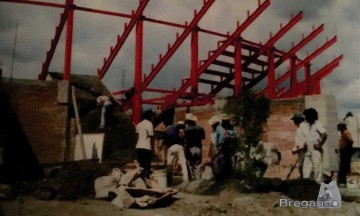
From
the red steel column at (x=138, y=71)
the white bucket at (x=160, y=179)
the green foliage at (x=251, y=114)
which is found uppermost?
the red steel column at (x=138, y=71)

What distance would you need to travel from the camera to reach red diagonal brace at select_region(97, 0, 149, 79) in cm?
1208

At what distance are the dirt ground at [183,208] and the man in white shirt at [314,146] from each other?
0.86 m

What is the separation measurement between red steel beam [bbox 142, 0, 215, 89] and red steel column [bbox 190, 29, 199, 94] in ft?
1.33

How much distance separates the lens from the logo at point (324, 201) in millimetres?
5855

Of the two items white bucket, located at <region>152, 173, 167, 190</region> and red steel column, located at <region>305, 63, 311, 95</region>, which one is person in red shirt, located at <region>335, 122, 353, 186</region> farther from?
red steel column, located at <region>305, 63, 311, 95</region>

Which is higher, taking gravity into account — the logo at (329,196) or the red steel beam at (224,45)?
the red steel beam at (224,45)

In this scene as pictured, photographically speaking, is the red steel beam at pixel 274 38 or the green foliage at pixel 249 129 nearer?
the green foliage at pixel 249 129

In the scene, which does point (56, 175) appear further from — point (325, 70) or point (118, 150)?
point (325, 70)

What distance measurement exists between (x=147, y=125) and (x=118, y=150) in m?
2.26

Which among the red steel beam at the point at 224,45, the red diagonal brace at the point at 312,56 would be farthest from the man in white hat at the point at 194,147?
the red diagonal brace at the point at 312,56

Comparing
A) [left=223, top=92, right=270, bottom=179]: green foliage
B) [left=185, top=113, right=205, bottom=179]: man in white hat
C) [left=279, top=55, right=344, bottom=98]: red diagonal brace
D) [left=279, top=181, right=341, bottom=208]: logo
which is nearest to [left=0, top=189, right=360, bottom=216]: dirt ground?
[left=279, top=181, right=341, bottom=208]: logo

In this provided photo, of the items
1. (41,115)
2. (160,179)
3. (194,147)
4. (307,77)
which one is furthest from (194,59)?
(160,179)

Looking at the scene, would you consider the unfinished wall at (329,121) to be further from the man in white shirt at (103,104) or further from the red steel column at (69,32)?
the red steel column at (69,32)

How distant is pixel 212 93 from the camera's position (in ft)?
52.4
